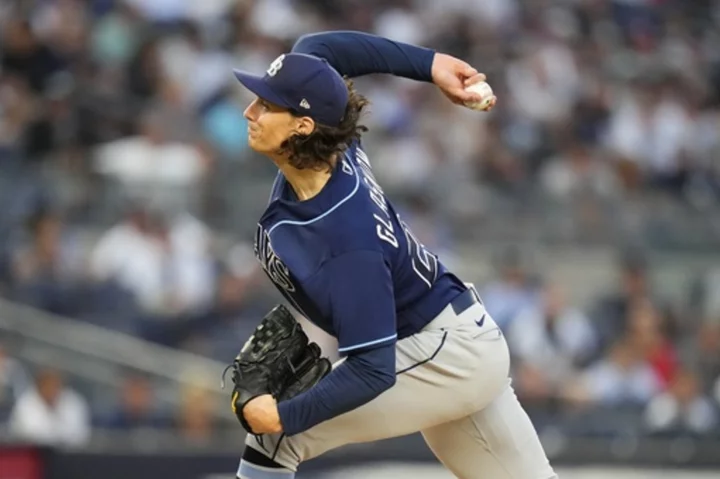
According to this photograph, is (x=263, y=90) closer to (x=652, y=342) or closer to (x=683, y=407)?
(x=683, y=407)

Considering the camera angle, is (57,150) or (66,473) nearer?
(66,473)

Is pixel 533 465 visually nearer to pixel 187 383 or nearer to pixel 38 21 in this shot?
pixel 187 383

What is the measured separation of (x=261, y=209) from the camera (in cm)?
1055

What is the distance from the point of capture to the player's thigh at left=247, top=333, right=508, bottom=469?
14.3 ft

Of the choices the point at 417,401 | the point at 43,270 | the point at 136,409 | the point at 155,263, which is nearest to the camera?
the point at 417,401

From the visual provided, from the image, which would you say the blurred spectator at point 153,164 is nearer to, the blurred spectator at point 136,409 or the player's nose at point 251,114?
the blurred spectator at point 136,409

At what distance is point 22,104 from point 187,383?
270 cm

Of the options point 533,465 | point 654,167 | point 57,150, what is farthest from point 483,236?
point 533,465

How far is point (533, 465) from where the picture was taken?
4.53 metres

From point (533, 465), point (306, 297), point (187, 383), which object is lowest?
point (187, 383)

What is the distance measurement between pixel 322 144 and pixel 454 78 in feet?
1.99

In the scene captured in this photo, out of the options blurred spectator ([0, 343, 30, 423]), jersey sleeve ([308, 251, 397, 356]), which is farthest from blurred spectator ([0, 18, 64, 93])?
jersey sleeve ([308, 251, 397, 356])

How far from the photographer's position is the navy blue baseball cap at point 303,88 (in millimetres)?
4117

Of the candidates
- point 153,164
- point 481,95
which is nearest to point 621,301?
point 153,164
